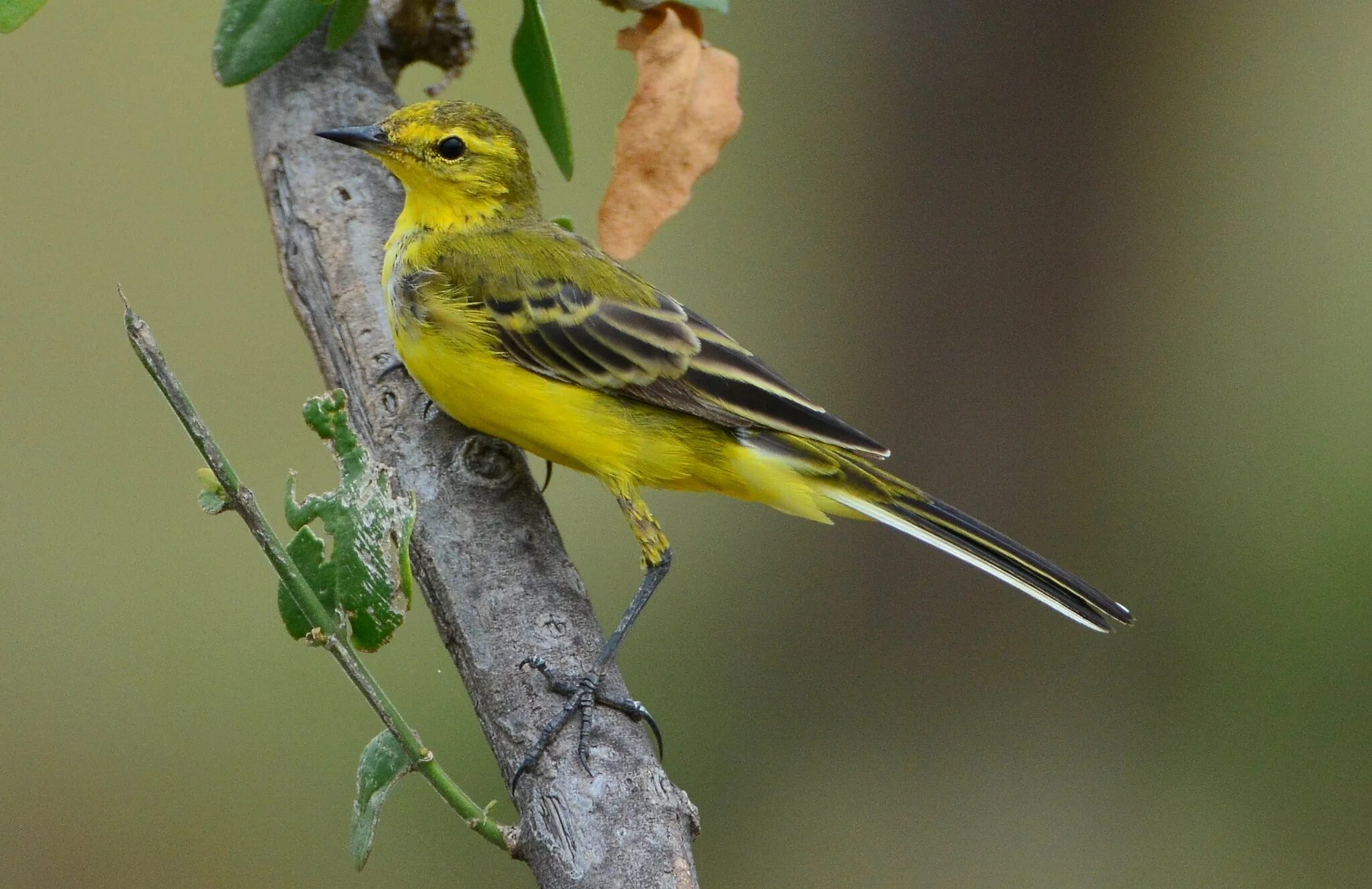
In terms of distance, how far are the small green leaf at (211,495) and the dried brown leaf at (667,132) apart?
121 cm

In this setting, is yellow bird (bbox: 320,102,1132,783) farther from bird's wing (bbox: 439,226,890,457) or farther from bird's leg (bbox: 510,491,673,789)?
bird's leg (bbox: 510,491,673,789)

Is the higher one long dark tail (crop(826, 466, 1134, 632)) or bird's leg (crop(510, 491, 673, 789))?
long dark tail (crop(826, 466, 1134, 632))

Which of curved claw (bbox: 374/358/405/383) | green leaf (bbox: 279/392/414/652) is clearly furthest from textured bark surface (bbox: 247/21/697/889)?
green leaf (bbox: 279/392/414/652)

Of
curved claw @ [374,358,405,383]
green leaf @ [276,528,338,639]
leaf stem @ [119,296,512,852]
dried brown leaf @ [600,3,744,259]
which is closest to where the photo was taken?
leaf stem @ [119,296,512,852]

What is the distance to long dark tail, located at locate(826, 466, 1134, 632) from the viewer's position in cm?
362

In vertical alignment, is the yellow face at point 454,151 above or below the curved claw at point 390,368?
above

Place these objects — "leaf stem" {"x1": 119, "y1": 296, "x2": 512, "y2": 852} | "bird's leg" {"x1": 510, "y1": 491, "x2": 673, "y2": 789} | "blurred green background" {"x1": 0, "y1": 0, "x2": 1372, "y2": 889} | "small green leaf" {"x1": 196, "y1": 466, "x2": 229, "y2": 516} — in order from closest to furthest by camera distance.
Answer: "leaf stem" {"x1": 119, "y1": 296, "x2": 512, "y2": 852}
"small green leaf" {"x1": 196, "y1": 466, "x2": 229, "y2": 516}
"bird's leg" {"x1": 510, "y1": 491, "x2": 673, "y2": 789}
"blurred green background" {"x1": 0, "y1": 0, "x2": 1372, "y2": 889}

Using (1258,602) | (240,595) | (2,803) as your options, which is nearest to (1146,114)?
(1258,602)

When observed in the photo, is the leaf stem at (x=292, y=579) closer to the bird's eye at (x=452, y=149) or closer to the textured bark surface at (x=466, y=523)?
the textured bark surface at (x=466, y=523)

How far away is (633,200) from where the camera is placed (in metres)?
3.04

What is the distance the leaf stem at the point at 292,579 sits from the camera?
6.14 feet

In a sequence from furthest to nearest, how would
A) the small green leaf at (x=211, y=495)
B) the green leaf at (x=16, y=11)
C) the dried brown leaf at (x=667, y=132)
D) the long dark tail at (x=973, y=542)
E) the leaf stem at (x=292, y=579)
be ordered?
the long dark tail at (x=973, y=542), the dried brown leaf at (x=667, y=132), the green leaf at (x=16, y=11), the small green leaf at (x=211, y=495), the leaf stem at (x=292, y=579)

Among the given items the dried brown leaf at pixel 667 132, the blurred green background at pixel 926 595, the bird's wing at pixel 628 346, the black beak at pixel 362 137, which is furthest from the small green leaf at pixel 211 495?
the blurred green background at pixel 926 595

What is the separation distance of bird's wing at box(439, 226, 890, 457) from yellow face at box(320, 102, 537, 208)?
278 millimetres
